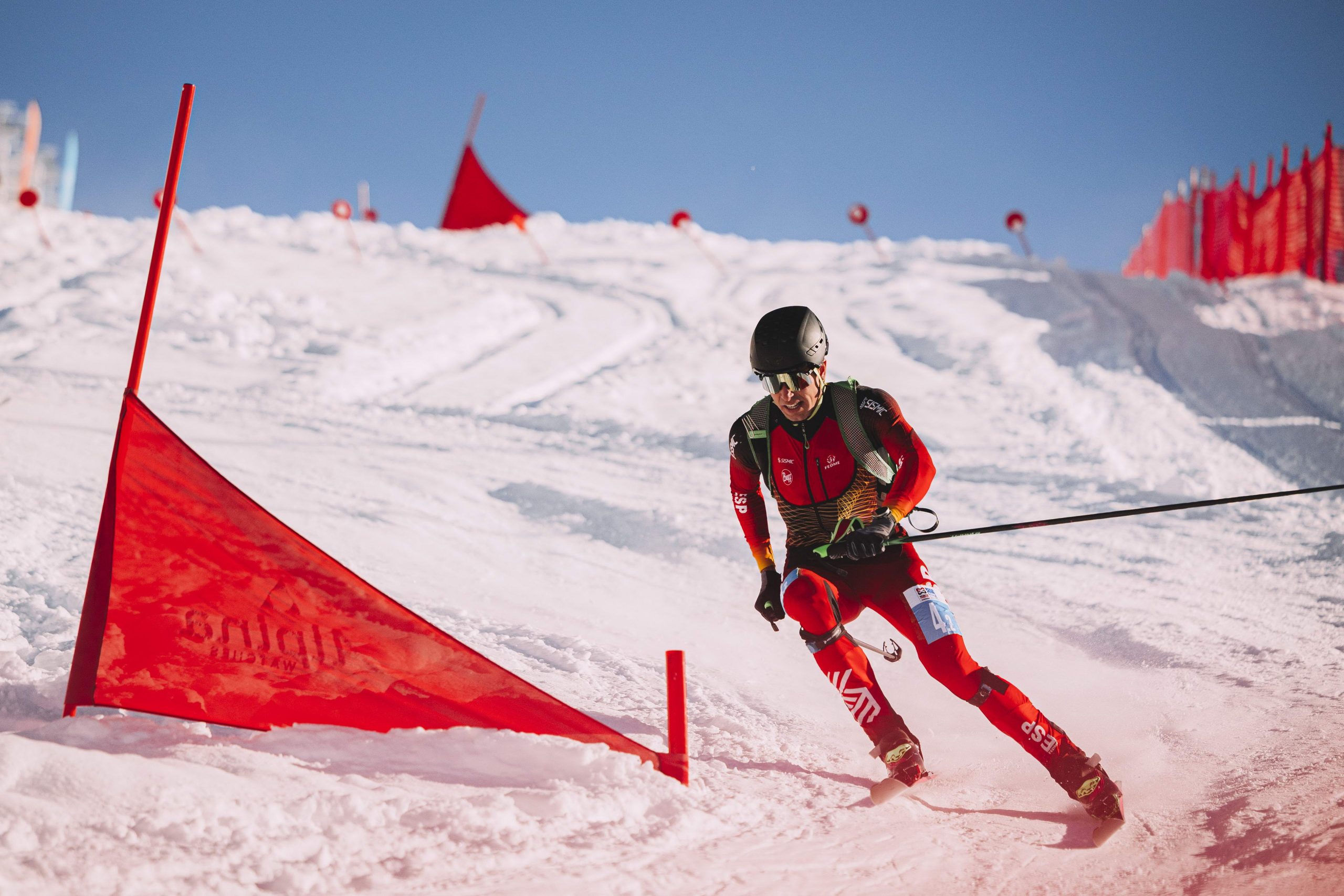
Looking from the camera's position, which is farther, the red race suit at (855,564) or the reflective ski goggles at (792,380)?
the reflective ski goggles at (792,380)

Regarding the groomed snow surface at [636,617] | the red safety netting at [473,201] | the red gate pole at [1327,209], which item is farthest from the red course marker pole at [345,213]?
the red gate pole at [1327,209]

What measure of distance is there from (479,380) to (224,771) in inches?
390

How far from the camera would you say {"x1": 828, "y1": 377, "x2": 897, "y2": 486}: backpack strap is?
137 inches

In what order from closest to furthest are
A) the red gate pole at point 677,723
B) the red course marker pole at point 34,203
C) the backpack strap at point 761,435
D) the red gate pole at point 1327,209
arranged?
the red gate pole at point 677,723 < the backpack strap at point 761,435 < the red course marker pole at point 34,203 < the red gate pole at point 1327,209

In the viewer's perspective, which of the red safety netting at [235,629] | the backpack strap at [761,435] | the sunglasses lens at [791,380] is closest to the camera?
the red safety netting at [235,629]

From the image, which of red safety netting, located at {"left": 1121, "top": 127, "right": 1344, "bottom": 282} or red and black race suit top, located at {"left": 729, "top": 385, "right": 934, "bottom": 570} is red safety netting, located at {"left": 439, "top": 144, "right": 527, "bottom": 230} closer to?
red safety netting, located at {"left": 1121, "top": 127, "right": 1344, "bottom": 282}

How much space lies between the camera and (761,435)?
12.0 ft

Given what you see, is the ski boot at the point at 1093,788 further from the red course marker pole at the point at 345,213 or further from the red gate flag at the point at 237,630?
the red course marker pole at the point at 345,213

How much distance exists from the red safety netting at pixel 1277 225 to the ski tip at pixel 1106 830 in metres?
22.3

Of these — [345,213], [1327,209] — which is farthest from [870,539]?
[1327,209]

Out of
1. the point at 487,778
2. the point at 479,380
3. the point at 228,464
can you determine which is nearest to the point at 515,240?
the point at 479,380

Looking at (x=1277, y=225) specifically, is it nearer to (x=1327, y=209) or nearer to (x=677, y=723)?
(x=1327, y=209)

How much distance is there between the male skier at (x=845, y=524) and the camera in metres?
3.20

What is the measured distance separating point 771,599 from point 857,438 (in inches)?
28.4
